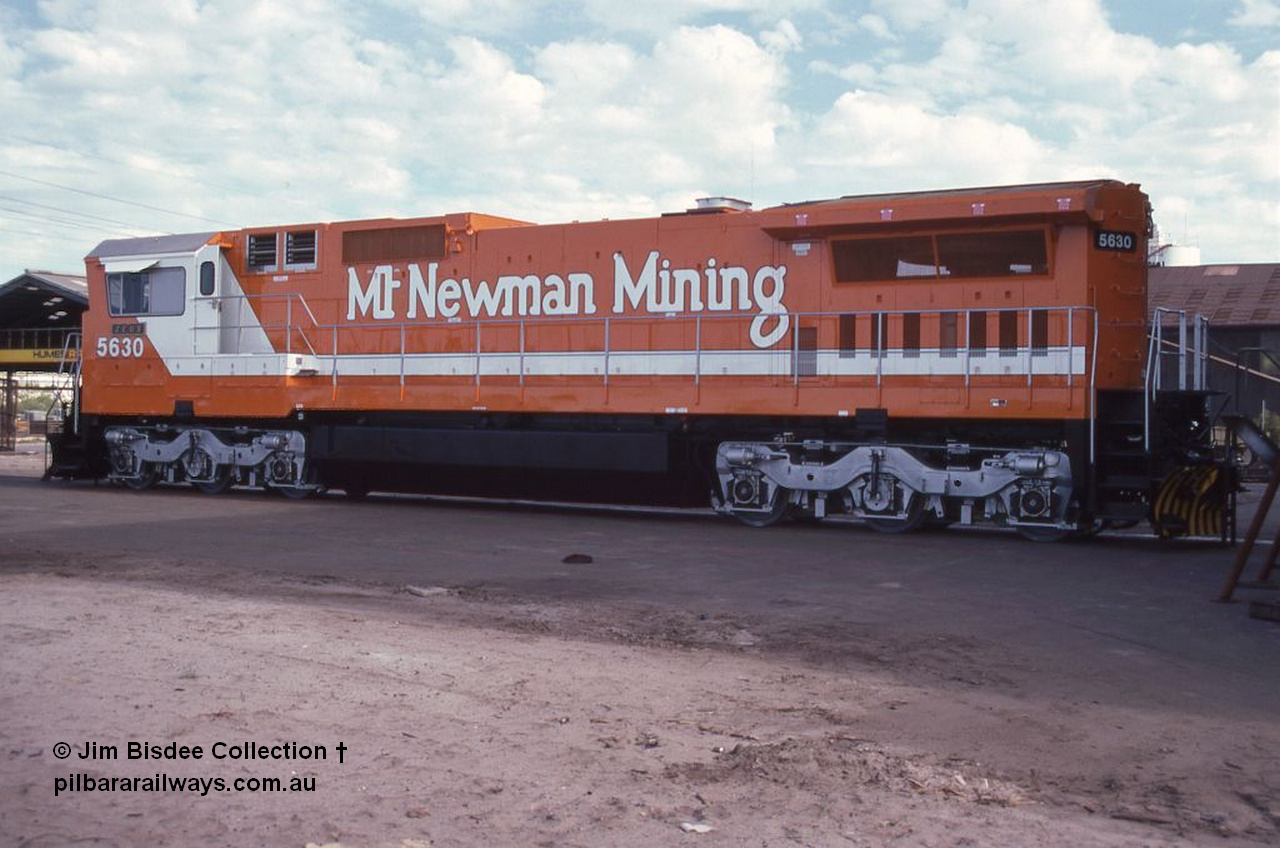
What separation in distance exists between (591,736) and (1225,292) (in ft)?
132

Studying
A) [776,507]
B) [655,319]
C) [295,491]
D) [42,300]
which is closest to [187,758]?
[776,507]

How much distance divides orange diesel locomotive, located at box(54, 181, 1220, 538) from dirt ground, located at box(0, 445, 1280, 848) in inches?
258

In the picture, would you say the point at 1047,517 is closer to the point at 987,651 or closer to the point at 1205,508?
the point at 1205,508

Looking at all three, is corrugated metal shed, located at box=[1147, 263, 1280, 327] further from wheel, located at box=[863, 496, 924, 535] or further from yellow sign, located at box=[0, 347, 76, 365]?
yellow sign, located at box=[0, 347, 76, 365]

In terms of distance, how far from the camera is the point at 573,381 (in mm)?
16953

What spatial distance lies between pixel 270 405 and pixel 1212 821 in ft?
54.8

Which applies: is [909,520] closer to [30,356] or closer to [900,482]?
[900,482]

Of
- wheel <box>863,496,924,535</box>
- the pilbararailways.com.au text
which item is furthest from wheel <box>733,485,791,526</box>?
the pilbararailways.com.au text

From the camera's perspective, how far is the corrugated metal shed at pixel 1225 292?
124 feet

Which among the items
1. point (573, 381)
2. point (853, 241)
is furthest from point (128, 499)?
point (853, 241)

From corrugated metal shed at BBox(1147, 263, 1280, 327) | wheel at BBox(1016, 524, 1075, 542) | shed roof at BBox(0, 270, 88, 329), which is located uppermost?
corrugated metal shed at BBox(1147, 263, 1280, 327)

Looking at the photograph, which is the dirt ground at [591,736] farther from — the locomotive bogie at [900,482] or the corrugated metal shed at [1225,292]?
the corrugated metal shed at [1225,292]

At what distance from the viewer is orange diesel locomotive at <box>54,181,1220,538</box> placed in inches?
555

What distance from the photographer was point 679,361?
1627cm
